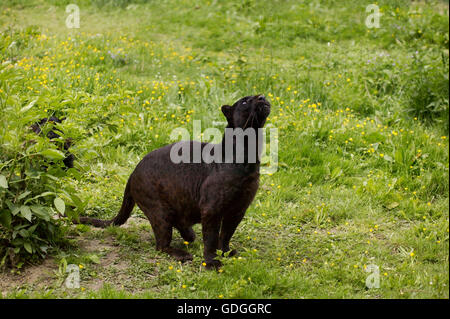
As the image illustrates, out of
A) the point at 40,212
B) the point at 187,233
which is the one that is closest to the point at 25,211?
the point at 40,212

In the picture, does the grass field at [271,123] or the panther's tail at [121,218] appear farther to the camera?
the panther's tail at [121,218]

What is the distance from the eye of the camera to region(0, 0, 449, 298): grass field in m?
4.48

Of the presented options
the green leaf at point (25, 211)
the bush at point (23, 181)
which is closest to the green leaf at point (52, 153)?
the bush at point (23, 181)

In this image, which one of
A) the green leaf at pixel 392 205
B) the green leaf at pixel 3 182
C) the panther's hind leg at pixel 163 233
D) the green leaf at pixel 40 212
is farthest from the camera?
the green leaf at pixel 392 205

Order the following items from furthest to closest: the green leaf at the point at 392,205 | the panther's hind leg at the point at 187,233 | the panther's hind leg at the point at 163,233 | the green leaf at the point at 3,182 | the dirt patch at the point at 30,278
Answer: the green leaf at the point at 392,205 → the panther's hind leg at the point at 187,233 → the panther's hind leg at the point at 163,233 → the dirt patch at the point at 30,278 → the green leaf at the point at 3,182

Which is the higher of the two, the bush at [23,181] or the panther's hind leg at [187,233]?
the bush at [23,181]

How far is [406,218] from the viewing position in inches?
227

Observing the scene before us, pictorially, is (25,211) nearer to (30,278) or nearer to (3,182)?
(3,182)

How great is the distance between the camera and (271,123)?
7.34 meters

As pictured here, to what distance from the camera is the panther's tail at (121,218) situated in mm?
5137

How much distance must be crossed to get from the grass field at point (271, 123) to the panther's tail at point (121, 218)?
9 cm

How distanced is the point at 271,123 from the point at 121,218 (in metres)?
2.83

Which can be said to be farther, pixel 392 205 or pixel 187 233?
pixel 392 205

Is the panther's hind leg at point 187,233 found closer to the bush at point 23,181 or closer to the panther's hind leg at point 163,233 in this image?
the panther's hind leg at point 163,233
